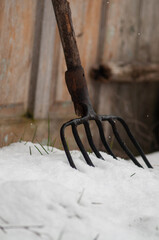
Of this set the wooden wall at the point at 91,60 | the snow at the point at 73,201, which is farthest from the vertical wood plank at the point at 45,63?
the snow at the point at 73,201

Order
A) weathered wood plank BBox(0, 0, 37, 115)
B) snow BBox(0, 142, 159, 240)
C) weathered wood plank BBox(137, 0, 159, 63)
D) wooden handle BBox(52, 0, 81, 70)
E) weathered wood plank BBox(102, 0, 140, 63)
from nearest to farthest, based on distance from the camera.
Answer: snow BBox(0, 142, 159, 240), wooden handle BBox(52, 0, 81, 70), weathered wood plank BBox(0, 0, 37, 115), weathered wood plank BBox(102, 0, 140, 63), weathered wood plank BBox(137, 0, 159, 63)

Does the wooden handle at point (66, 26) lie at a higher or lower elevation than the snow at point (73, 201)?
higher

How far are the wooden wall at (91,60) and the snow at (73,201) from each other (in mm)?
706

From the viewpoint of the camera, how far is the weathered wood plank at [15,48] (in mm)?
1975

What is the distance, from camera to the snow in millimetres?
1060

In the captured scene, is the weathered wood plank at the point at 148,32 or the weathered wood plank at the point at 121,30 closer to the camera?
the weathered wood plank at the point at 121,30

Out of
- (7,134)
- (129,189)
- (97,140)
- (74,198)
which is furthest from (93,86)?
(74,198)

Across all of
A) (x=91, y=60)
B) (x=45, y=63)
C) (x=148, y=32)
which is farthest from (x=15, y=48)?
(x=148, y=32)

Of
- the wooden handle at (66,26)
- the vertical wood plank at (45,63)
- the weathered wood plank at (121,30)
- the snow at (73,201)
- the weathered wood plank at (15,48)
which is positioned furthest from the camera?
the weathered wood plank at (121,30)

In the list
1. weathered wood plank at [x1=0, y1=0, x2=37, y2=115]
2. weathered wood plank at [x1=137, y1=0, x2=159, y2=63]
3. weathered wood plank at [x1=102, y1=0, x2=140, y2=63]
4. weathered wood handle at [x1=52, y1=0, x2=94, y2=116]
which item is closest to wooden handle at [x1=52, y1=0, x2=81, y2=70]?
weathered wood handle at [x1=52, y1=0, x2=94, y2=116]

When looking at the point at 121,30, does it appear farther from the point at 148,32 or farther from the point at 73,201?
the point at 73,201

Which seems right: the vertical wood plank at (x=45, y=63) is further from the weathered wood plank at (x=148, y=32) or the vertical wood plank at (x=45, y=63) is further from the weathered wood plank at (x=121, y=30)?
the weathered wood plank at (x=148, y=32)

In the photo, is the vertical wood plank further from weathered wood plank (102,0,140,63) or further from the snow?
the snow

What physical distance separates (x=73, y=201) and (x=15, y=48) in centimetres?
109
